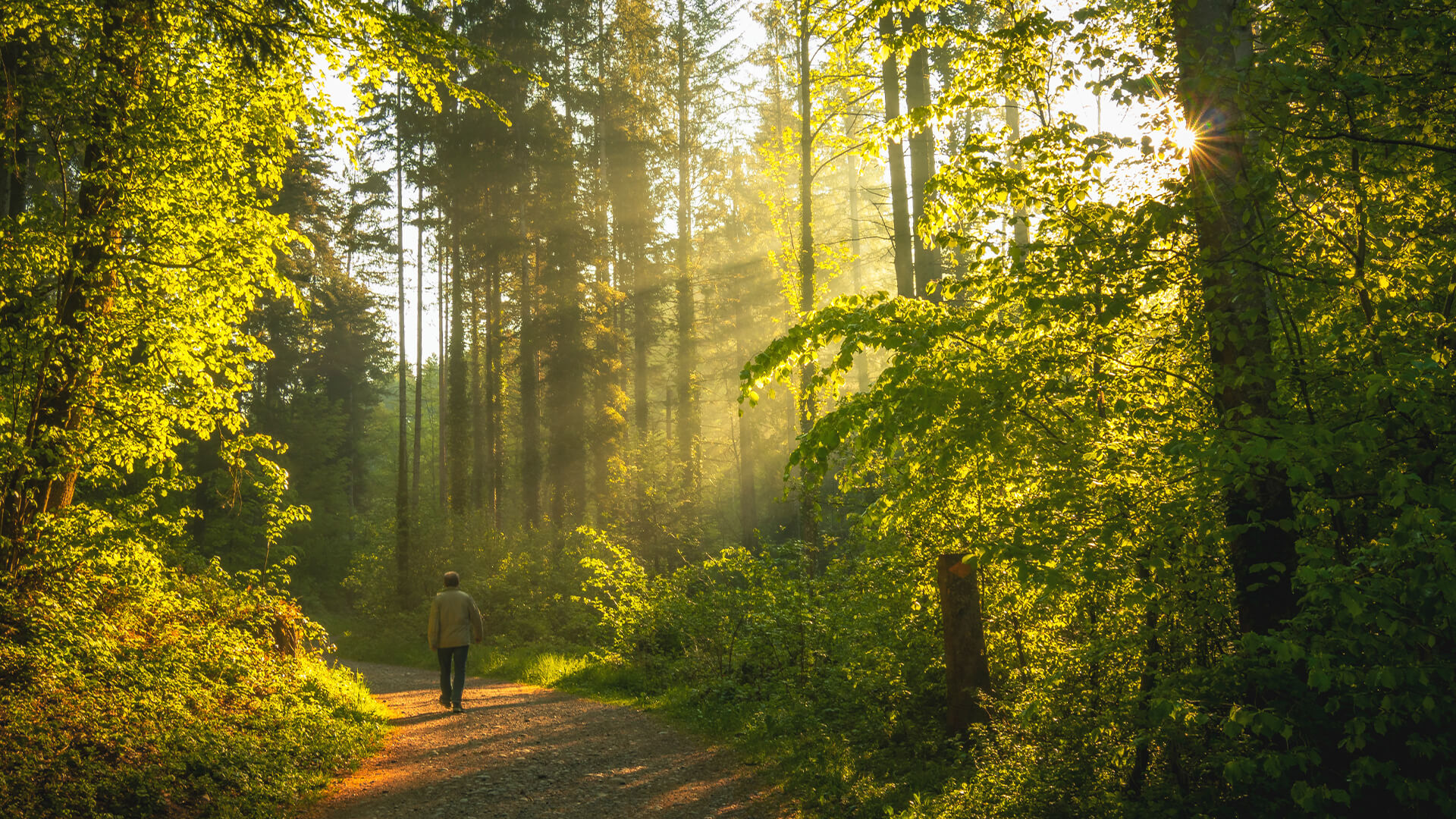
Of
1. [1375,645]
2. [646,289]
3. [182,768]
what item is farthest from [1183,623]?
[646,289]

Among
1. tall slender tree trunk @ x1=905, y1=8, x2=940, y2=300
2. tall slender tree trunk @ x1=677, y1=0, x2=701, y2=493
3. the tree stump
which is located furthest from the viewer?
tall slender tree trunk @ x1=677, y1=0, x2=701, y2=493

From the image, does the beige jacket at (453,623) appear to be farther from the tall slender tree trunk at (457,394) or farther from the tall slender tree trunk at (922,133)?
the tall slender tree trunk at (457,394)

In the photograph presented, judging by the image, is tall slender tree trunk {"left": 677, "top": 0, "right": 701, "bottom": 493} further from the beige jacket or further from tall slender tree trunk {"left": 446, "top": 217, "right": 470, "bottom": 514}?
the beige jacket

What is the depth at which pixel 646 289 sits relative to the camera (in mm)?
28625

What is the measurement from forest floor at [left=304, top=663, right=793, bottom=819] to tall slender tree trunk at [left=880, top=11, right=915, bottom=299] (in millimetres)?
5987

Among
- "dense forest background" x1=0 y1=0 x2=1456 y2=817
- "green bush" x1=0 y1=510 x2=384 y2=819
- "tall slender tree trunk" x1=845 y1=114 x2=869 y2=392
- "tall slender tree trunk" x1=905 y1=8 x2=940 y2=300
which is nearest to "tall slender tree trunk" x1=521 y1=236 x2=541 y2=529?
"dense forest background" x1=0 y1=0 x2=1456 y2=817

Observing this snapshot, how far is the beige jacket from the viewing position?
423 inches

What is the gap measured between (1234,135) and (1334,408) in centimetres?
152

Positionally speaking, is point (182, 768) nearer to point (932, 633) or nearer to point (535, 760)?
point (535, 760)

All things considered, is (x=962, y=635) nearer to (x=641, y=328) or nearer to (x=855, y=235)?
(x=641, y=328)

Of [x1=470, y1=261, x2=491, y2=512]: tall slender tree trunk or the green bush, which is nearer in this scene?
the green bush

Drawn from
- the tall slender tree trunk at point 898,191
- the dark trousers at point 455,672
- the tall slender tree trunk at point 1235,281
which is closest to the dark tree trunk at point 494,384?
the dark trousers at point 455,672

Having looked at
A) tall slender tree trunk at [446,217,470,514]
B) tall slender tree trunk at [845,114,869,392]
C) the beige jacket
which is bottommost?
the beige jacket

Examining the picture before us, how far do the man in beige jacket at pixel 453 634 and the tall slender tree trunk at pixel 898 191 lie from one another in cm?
733
